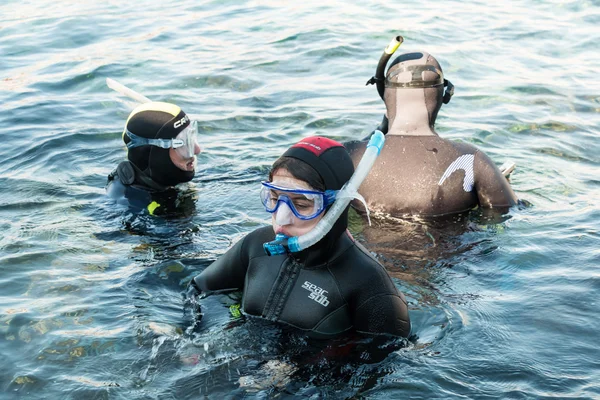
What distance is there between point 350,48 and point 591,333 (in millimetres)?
8470

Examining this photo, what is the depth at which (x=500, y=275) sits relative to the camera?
5.16 meters

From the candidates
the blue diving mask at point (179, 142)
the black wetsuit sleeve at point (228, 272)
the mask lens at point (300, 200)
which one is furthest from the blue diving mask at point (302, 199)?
the blue diving mask at point (179, 142)

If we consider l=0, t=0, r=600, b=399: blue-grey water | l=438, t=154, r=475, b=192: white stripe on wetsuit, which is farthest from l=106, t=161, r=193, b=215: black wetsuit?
l=438, t=154, r=475, b=192: white stripe on wetsuit

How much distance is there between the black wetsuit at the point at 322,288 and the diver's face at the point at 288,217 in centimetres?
16

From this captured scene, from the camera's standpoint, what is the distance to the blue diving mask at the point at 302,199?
3625 mm

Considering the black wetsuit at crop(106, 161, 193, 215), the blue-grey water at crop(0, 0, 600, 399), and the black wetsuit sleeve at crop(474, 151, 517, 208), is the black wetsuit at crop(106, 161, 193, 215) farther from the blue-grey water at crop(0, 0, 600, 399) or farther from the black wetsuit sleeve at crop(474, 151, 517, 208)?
the black wetsuit sleeve at crop(474, 151, 517, 208)

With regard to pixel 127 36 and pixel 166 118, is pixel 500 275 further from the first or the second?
pixel 127 36

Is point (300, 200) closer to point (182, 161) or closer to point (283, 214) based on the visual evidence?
point (283, 214)

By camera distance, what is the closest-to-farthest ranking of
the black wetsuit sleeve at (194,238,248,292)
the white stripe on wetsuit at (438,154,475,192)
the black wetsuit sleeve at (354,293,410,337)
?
the black wetsuit sleeve at (354,293,410,337) < the black wetsuit sleeve at (194,238,248,292) < the white stripe on wetsuit at (438,154,475,192)

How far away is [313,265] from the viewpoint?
397cm

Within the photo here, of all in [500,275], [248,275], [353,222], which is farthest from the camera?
[353,222]

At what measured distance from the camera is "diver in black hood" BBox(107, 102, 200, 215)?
20.1 ft

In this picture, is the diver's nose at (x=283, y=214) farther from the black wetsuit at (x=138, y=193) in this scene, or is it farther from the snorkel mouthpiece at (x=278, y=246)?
the black wetsuit at (x=138, y=193)

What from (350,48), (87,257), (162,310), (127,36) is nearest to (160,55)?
(127,36)
